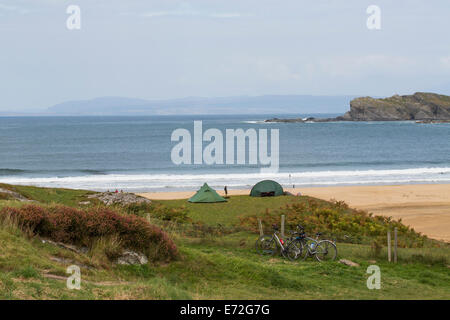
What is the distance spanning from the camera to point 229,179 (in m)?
52.1

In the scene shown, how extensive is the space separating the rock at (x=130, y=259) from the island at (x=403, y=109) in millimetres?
184506

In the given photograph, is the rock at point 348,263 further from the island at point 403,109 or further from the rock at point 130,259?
the island at point 403,109

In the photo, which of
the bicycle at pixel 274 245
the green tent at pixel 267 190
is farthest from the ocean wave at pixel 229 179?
the bicycle at pixel 274 245

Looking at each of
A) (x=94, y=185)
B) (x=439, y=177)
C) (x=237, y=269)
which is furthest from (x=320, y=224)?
(x=439, y=177)

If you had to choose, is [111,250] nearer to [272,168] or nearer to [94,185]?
[94,185]

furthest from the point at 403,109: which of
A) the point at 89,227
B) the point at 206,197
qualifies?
the point at 89,227

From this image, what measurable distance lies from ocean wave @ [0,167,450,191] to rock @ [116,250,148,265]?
33.5 metres

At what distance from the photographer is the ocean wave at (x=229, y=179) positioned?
158 feet

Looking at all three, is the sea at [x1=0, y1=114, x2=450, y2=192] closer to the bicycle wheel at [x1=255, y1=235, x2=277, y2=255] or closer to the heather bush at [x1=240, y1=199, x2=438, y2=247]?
the heather bush at [x1=240, y1=199, x2=438, y2=247]

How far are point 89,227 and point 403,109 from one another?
627ft

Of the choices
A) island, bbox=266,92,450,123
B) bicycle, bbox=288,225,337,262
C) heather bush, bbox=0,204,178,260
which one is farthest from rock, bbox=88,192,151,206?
island, bbox=266,92,450,123

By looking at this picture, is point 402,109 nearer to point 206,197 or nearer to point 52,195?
point 206,197

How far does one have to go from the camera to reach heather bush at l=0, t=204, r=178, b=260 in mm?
11859
